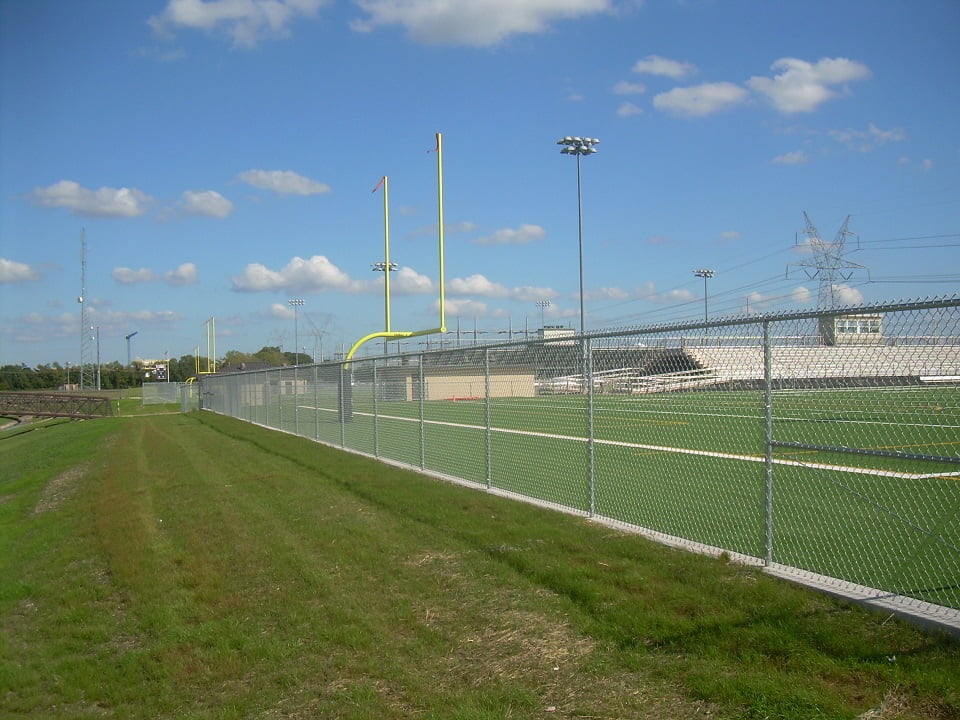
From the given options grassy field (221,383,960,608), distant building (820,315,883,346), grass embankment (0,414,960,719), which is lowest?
grass embankment (0,414,960,719)

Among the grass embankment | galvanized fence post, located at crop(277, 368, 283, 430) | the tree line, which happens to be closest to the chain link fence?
the grass embankment

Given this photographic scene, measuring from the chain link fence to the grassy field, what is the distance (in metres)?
0.03

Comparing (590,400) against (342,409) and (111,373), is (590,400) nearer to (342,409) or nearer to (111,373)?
(342,409)

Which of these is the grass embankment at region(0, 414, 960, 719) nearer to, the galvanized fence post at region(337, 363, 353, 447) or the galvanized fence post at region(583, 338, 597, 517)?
the galvanized fence post at region(583, 338, 597, 517)

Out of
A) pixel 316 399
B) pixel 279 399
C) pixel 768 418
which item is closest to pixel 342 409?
pixel 316 399

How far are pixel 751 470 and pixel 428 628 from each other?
669cm

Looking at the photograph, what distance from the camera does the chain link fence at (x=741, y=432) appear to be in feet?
17.9

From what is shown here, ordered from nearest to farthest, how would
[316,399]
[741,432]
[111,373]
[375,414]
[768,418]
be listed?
1. [768,418]
2. [741,432]
3. [375,414]
4. [316,399]
5. [111,373]

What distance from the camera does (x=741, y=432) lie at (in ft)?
40.4

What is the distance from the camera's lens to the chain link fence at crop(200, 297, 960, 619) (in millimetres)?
5461

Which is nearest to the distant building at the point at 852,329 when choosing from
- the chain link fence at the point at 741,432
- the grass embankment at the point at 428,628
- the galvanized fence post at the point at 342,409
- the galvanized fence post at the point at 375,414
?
the chain link fence at the point at 741,432

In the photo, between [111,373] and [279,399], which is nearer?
[279,399]

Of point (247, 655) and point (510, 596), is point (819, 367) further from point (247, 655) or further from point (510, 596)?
point (247, 655)

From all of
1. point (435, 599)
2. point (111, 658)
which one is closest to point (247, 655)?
point (111, 658)
